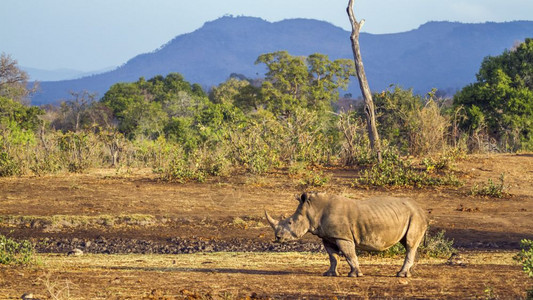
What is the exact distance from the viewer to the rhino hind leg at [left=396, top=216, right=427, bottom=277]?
9.28m

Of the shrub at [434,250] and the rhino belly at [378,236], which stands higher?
the rhino belly at [378,236]

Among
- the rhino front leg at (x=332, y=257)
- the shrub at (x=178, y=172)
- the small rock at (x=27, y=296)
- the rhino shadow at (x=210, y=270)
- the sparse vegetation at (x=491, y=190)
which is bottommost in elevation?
the sparse vegetation at (x=491, y=190)

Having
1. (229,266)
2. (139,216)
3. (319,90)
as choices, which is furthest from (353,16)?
(319,90)

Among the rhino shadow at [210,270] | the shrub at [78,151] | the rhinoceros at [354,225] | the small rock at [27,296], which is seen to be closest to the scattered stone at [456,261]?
the rhinoceros at [354,225]

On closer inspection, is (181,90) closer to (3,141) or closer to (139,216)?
(3,141)

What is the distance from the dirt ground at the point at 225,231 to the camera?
27.6 feet

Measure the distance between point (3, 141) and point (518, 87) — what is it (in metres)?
20.1

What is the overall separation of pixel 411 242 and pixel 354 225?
0.82m

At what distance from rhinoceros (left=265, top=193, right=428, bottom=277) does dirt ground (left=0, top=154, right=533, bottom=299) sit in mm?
394

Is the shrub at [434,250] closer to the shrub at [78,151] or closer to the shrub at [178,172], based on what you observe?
the shrub at [178,172]

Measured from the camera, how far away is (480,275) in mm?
9305

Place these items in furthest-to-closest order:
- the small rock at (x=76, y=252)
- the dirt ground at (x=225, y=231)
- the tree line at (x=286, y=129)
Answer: the tree line at (x=286, y=129) → the small rock at (x=76, y=252) → the dirt ground at (x=225, y=231)

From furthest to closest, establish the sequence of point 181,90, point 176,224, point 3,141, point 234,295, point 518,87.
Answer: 1. point 181,90
2. point 518,87
3. point 3,141
4. point 176,224
5. point 234,295

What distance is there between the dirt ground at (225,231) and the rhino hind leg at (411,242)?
23cm
